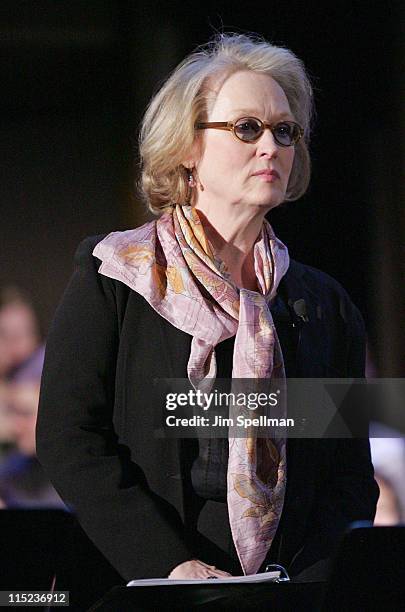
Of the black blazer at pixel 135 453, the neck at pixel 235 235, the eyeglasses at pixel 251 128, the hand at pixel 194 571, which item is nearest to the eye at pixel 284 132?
the eyeglasses at pixel 251 128

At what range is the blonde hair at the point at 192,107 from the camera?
2.22 m

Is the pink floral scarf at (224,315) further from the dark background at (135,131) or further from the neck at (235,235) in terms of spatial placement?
the dark background at (135,131)

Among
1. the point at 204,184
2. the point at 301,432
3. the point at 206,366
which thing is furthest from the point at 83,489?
the point at 204,184

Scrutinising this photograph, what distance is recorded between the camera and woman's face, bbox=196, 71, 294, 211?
2178mm

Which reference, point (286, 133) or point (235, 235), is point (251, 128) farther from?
point (235, 235)

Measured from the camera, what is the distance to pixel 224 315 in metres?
2.19

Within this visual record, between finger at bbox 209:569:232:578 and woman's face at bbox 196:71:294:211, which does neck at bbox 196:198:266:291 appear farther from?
finger at bbox 209:569:232:578

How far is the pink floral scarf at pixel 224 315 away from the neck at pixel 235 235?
0.03 meters

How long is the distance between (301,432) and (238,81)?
871 mm

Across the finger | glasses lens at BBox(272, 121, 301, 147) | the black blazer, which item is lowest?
the finger

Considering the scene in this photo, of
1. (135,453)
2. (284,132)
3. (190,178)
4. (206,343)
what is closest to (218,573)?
(135,453)

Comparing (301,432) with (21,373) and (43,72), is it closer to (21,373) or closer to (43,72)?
(21,373)

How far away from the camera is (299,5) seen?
249cm

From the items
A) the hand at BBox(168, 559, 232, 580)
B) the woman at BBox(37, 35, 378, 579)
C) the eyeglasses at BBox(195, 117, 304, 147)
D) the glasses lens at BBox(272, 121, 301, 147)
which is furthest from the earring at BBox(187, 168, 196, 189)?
the hand at BBox(168, 559, 232, 580)
